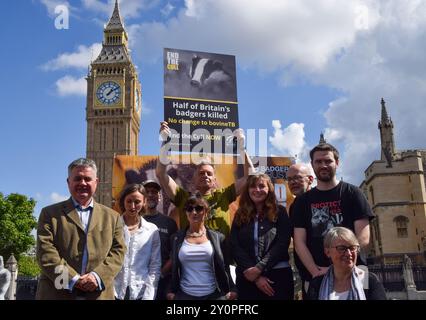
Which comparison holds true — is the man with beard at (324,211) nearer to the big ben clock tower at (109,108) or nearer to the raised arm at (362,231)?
the raised arm at (362,231)

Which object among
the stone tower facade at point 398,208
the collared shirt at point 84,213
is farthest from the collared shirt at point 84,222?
the stone tower facade at point 398,208

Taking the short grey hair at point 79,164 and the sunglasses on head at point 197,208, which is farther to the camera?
the sunglasses on head at point 197,208

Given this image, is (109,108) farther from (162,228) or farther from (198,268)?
(198,268)

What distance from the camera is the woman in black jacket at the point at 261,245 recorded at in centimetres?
480

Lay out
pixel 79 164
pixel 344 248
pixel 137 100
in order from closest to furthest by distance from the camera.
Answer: pixel 344 248 < pixel 79 164 < pixel 137 100

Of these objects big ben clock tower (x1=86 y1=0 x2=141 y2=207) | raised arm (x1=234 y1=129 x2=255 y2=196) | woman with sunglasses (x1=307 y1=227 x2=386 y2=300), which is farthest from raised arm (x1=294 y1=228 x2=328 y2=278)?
big ben clock tower (x1=86 y1=0 x2=141 y2=207)

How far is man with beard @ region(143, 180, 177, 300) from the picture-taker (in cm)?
532

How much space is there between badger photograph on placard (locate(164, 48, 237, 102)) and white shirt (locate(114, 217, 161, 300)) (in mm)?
3840

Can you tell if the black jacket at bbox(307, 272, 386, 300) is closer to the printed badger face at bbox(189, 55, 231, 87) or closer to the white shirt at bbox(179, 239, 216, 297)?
the white shirt at bbox(179, 239, 216, 297)

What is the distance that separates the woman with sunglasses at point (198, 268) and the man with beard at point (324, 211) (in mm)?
891

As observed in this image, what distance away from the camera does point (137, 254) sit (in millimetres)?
5074

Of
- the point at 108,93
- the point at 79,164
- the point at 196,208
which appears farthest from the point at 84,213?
the point at 108,93

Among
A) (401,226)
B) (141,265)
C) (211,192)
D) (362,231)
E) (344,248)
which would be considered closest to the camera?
(344,248)

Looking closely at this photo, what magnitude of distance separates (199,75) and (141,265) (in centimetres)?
458
